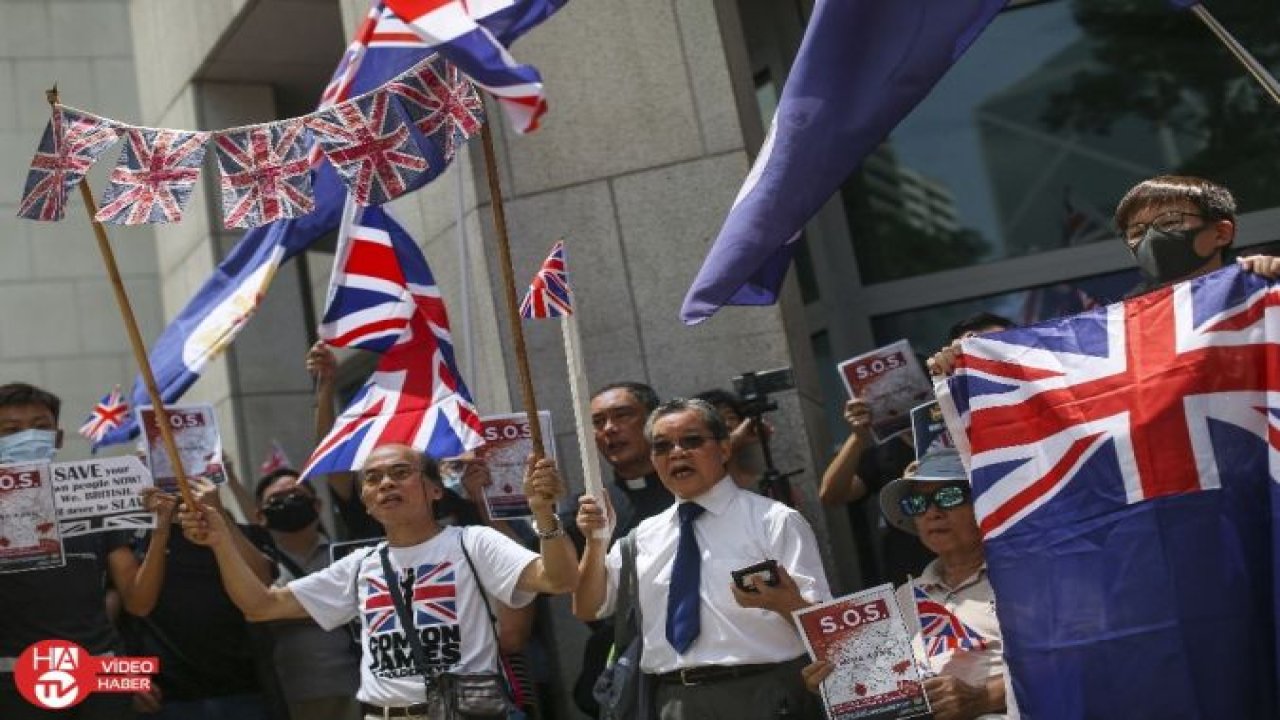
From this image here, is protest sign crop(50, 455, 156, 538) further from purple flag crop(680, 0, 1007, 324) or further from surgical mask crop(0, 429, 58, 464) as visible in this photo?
purple flag crop(680, 0, 1007, 324)

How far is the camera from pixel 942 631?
6297 millimetres

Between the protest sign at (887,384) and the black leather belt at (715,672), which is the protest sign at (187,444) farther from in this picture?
the protest sign at (887,384)

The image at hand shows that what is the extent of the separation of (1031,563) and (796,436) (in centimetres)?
360

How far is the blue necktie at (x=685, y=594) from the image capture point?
6.74 metres

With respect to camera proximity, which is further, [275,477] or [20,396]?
[275,477]

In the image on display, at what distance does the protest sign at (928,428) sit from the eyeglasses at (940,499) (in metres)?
0.35

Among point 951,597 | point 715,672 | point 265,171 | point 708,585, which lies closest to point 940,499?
point 951,597

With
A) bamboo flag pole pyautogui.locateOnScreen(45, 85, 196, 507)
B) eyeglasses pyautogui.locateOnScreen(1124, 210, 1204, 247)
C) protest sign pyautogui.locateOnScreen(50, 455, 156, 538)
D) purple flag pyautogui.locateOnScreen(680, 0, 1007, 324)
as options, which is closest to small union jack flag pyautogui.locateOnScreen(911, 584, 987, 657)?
purple flag pyautogui.locateOnScreen(680, 0, 1007, 324)

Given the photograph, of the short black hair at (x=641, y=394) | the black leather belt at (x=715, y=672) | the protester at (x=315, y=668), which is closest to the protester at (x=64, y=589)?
the protester at (x=315, y=668)

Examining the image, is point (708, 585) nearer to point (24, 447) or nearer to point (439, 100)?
point (439, 100)

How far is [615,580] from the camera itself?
710cm

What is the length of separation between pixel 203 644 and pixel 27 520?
1252 millimetres

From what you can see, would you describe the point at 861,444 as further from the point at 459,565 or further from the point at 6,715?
the point at 6,715

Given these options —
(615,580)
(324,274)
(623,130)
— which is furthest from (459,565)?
(324,274)
